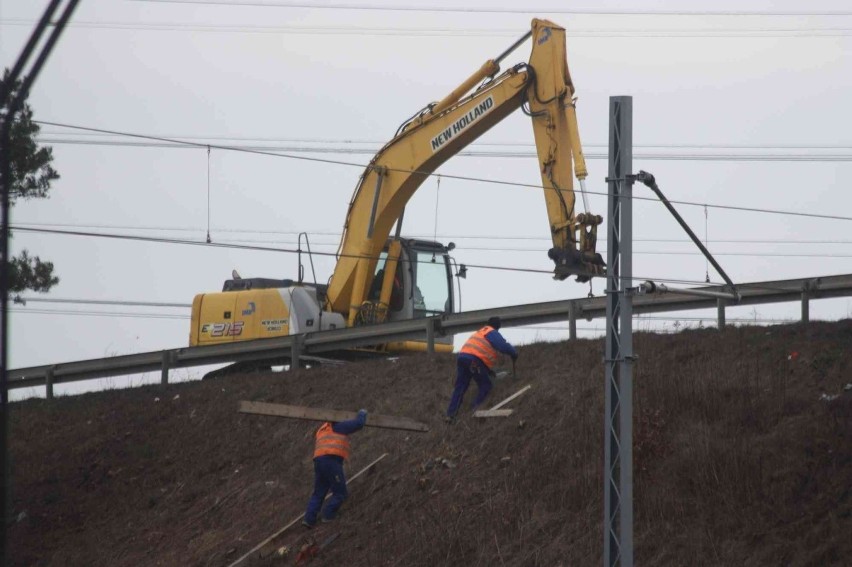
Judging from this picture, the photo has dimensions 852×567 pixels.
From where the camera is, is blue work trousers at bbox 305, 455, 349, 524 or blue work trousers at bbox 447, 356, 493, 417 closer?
blue work trousers at bbox 305, 455, 349, 524

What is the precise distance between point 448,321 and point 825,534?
10.8 meters

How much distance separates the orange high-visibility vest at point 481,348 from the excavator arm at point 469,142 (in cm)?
159

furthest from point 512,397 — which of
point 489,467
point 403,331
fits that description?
point 403,331

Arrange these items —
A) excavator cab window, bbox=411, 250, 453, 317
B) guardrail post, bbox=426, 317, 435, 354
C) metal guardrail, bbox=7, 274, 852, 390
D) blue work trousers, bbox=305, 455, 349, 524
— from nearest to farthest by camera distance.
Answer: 1. blue work trousers, bbox=305, 455, 349, 524
2. metal guardrail, bbox=7, 274, 852, 390
3. guardrail post, bbox=426, 317, 435, 354
4. excavator cab window, bbox=411, 250, 453, 317

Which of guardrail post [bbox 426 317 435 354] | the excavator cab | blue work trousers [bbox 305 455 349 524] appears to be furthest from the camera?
the excavator cab

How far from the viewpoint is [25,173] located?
30.4 m

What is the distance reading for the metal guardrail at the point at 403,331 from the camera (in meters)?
22.3

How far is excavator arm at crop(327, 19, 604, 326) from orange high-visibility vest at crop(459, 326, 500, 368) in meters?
1.59

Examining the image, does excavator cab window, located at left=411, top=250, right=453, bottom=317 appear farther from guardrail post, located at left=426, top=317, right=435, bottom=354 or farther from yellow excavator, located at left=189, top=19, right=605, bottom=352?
guardrail post, located at left=426, top=317, right=435, bottom=354

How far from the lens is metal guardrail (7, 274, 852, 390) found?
73.3 feet

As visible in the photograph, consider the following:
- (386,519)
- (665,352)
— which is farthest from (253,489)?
(665,352)

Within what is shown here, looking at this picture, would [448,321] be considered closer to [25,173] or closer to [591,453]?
[591,453]

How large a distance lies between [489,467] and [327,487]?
2.35 metres

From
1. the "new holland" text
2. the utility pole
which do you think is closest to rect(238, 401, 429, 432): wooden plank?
the utility pole
